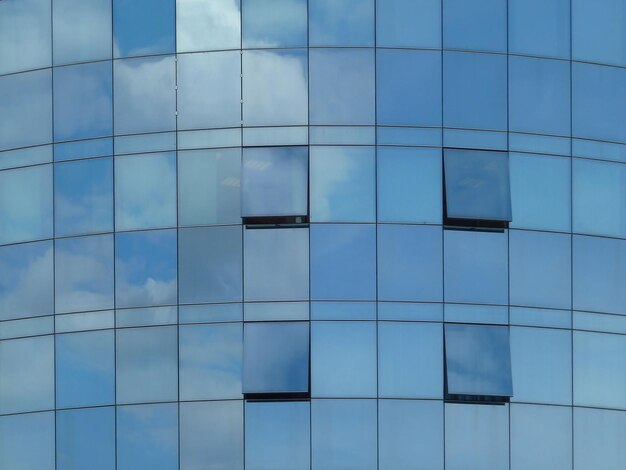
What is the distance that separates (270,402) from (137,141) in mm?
8331

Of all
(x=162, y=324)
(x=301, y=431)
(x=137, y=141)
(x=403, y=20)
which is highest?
(x=403, y=20)

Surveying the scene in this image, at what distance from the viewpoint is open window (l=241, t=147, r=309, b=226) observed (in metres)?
42.3

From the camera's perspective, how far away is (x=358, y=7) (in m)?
43.5

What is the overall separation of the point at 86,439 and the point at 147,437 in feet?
5.86

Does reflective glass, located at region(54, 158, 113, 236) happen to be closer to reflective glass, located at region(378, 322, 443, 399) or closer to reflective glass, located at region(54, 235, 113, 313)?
reflective glass, located at region(54, 235, 113, 313)

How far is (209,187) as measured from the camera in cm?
4278

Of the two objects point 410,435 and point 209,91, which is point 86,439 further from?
point 209,91

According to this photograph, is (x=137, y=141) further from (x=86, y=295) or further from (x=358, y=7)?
(x=358, y=7)

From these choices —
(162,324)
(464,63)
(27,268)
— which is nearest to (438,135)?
(464,63)

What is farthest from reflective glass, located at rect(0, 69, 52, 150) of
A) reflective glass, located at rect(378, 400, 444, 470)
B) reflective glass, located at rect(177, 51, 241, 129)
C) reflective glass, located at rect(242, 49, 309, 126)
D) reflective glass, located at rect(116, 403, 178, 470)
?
reflective glass, located at rect(378, 400, 444, 470)

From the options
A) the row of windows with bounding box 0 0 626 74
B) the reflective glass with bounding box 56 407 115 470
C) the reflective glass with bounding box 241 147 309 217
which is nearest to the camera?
the reflective glass with bounding box 56 407 115 470

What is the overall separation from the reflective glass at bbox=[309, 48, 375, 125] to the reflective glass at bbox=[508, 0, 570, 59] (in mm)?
4396

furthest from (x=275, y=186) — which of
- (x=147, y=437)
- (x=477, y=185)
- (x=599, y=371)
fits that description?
(x=599, y=371)

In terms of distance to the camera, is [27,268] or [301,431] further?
[27,268]
